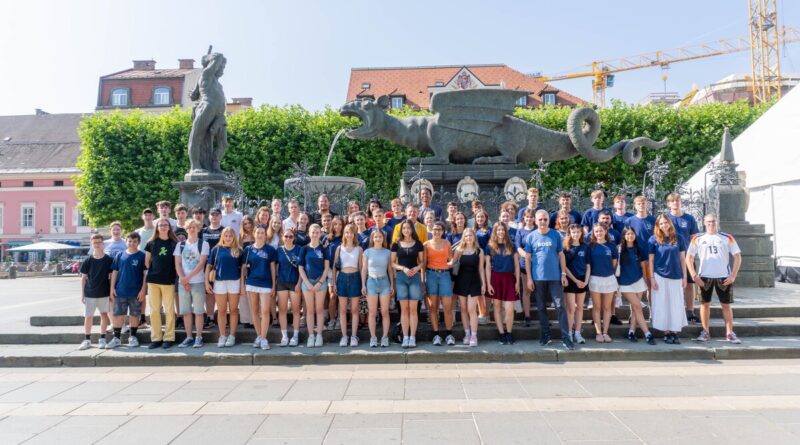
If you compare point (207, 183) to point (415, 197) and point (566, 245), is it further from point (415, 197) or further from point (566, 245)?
point (566, 245)

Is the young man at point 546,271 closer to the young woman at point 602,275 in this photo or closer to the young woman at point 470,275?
the young woman at point 602,275

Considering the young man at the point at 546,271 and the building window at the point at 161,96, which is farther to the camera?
the building window at the point at 161,96

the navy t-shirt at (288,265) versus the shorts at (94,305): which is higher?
the navy t-shirt at (288,265)

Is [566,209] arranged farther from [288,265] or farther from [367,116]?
[367,116]

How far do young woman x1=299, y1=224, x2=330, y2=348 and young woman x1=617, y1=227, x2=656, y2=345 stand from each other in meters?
3.99

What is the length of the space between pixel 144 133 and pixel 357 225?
1700cm

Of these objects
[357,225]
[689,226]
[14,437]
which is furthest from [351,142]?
[14,437]

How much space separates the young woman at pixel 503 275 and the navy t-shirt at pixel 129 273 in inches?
188

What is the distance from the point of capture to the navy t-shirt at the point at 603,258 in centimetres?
651

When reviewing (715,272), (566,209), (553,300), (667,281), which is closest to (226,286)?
(553,300)

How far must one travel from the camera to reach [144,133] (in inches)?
802

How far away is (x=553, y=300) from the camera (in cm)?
643

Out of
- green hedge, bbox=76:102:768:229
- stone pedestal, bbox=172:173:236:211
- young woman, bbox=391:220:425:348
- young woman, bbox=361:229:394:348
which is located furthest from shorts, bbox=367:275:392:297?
green hedge, bbox=76:102:768:229

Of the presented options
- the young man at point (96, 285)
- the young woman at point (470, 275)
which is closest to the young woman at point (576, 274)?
the young woman at point (470, 275)
